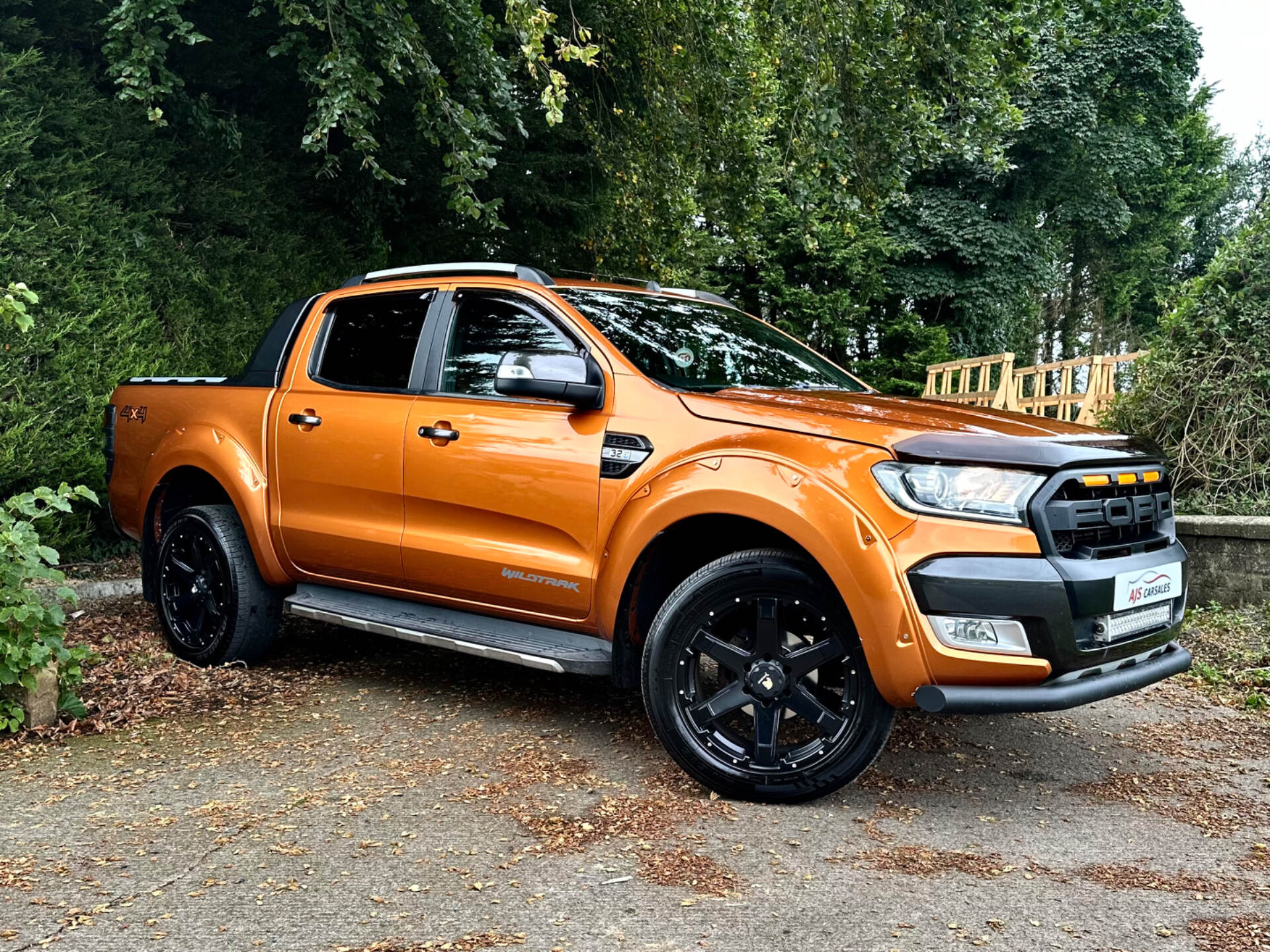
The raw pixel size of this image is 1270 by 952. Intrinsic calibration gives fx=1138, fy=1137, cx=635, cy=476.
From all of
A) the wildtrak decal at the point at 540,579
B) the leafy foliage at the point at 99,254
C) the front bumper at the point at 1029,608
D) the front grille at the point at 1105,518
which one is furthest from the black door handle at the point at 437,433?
the leafy foliage at the point at 99,254

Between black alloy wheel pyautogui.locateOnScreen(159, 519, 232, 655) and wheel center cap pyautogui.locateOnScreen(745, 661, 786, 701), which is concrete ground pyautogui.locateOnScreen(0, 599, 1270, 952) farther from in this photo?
black alloy wheel pyautogui.locateOnScreen(159, 519, 232, 655)

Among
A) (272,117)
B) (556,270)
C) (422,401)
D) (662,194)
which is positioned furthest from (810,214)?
(422,401)

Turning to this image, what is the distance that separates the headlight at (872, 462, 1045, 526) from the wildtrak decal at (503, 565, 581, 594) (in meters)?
1.38

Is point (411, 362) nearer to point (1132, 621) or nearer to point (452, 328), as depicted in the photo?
point (452, 328)

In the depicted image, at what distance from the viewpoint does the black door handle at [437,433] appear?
491 centimetres

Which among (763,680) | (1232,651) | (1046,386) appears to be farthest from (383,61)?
(1046,386)

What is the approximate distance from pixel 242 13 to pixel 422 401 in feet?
20.5

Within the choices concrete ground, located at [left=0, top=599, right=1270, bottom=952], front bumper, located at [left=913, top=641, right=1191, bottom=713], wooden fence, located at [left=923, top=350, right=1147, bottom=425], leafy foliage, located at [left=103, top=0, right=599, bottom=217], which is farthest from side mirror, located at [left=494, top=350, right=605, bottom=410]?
wooden fence, located at [left=923, top=350, right=1147, bottom=425]

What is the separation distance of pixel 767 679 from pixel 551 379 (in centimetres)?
141

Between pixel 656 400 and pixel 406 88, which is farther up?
pixel 406 88

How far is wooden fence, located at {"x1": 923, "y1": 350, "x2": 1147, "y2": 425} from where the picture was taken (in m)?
12.4

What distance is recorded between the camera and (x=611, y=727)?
5.04 m

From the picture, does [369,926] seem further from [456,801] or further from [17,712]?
[17,712]

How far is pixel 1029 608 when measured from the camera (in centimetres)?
356
